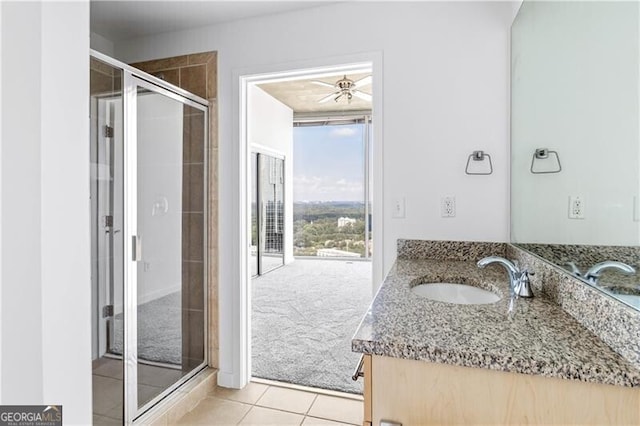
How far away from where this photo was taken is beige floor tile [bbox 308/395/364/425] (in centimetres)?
196

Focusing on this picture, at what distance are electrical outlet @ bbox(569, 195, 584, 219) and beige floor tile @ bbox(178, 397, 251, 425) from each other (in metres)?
1.90

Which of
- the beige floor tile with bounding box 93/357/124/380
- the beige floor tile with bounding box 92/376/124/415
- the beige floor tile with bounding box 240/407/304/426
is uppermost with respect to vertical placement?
the beige floor tile with bounding box 93/357/124/380

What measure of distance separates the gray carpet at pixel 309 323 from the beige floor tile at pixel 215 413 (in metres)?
0.35

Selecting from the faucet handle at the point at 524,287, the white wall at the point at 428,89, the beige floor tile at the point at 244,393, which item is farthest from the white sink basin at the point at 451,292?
the beige floor tile at the point at 244,393

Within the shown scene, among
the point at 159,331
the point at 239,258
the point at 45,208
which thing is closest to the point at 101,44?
the point at 239,258

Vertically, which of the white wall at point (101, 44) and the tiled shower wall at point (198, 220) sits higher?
the white wall at point (101, 44)

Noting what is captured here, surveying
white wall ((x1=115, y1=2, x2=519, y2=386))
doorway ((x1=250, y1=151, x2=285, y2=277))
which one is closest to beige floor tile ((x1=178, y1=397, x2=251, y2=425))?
white wall ((x1=115, y1=2, x2=519, y2=386))

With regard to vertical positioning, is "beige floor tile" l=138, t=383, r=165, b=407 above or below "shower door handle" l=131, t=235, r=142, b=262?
below

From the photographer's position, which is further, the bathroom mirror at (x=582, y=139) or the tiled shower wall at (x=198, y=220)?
the tiled shower wall at (x=198, y=220)

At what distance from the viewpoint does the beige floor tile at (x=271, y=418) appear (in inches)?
75.7

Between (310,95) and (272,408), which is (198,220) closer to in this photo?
(272,408)

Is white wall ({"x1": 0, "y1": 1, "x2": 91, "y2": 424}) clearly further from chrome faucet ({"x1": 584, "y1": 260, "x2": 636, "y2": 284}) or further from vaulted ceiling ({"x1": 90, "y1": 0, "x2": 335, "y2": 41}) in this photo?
vaulted ceiling ({"x1": 90, "y1": 0, "x2": 335, "y2": 41})

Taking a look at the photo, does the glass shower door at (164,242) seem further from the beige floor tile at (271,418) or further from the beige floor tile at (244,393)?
the beige floor tile at (271,418)

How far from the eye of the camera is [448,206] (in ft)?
6.39
